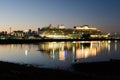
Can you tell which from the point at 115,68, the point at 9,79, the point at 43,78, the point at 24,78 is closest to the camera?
the point at 9,79

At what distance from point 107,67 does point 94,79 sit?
950 centimetres

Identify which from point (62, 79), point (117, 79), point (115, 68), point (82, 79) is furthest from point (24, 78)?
point (115, 68)

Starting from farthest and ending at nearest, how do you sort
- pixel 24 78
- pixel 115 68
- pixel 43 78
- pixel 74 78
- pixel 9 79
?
pixel 115 68 → pixel 74 78 → pixel 43 78 → pixel 24 78 → pixel 9 79

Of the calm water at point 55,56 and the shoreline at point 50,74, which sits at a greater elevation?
the shoreline at point 50,74

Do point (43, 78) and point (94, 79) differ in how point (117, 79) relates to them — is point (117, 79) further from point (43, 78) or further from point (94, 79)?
point (43, 78)

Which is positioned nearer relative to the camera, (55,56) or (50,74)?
(50,74)

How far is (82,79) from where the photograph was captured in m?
18.9

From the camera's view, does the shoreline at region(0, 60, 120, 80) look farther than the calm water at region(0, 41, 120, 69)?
No

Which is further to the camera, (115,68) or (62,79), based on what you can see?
(115,68)

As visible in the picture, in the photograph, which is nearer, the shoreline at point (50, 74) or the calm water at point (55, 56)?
the shoreline at point (50, 74)

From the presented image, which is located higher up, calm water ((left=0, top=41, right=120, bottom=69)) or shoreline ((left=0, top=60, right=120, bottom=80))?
shoreline ((left=0, top=60, right=120, bottom=80))

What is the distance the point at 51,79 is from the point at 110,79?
5013 millimetres

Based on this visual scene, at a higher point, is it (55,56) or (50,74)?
(50,74)

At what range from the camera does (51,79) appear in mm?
18422
